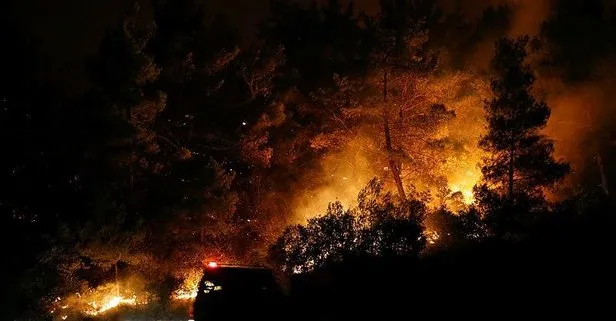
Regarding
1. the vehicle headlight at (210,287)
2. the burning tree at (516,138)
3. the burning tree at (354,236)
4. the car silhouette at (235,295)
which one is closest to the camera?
the car silhouette at (235,295)

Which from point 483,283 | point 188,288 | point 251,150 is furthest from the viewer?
point 251,150

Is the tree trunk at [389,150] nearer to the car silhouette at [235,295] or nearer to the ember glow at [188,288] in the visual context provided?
the ember glow at [188,288]

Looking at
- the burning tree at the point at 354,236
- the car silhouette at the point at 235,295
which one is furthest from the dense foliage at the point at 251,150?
the car silhouette at the point at 235,295

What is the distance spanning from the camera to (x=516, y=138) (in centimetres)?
2231

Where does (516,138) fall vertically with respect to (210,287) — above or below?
above

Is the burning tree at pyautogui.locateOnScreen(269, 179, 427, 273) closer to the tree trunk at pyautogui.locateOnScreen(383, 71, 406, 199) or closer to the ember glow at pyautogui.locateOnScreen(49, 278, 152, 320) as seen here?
the ember glow at pyautogui.locateOnScreen(49, 278, 152, 320)

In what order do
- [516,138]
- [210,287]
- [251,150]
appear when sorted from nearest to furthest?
[210,287] < [516,138] < [251,150]

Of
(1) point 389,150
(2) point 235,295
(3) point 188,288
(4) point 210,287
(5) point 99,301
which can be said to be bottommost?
(2) point 235,295

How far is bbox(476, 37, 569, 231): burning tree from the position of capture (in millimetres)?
22094

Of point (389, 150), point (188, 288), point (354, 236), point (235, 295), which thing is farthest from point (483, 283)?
point (389, 150)

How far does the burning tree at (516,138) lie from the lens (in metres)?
22.1

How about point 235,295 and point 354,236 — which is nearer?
point 235,295

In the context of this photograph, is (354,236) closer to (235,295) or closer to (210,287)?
(235,295)

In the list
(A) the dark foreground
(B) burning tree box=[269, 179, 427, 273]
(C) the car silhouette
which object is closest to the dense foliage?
(B) burning tree box=[269, 179, 427, 273]
